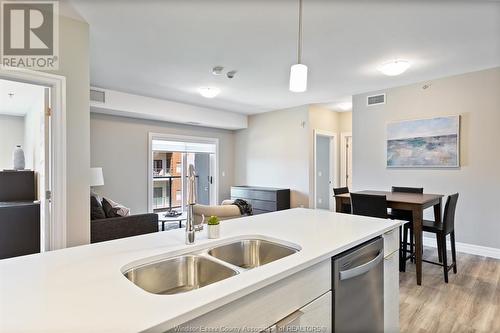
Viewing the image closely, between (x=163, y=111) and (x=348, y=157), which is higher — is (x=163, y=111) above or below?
above

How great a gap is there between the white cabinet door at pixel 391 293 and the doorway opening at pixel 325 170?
5082mm

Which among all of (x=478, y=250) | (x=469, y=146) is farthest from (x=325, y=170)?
(x=478, y=250)

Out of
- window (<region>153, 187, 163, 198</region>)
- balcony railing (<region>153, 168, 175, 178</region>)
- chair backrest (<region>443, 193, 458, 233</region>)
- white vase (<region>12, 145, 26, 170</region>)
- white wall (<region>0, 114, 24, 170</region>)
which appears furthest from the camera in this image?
window (<region>153, 187, 163, 198</region>)

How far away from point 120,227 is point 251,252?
2.13 meters

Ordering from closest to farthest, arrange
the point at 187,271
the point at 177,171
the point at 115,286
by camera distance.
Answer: the point at 115,286 → the point at 187,271 → the point at 177,171

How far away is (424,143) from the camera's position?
4.29 m

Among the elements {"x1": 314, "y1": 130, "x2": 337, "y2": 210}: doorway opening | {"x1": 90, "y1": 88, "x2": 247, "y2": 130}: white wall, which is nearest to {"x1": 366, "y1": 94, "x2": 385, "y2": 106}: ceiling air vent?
{"x1": 314, "y1": 130, "x2": 337, "y2": 210}: doorway opening

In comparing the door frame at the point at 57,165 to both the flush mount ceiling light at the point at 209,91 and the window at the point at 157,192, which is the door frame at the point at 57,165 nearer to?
the flush mount ceiling light at the point at 209,91

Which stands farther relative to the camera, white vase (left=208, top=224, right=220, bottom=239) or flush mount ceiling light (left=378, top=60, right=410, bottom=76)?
flush mount ceiling light (left=378, top=60, right=410, bottom=76)

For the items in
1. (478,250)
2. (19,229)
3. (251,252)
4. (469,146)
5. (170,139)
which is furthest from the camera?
(170,139)

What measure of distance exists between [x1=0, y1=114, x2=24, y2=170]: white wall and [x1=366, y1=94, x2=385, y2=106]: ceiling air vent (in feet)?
25.2

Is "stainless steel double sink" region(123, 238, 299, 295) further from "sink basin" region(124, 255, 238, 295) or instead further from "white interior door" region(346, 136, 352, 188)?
"white interior door" region(346, 136, 352, 188)

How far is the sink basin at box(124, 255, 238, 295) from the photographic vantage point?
3.79 ft

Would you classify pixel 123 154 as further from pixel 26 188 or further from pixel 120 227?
pixel 120 227
